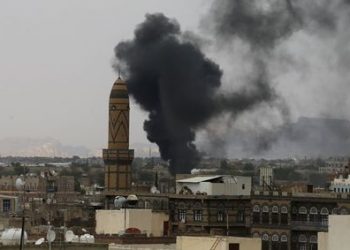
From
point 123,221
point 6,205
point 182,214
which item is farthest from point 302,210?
point 6,205

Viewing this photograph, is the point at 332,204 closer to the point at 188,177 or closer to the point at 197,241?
the point at 188,177

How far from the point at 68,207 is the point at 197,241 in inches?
3020

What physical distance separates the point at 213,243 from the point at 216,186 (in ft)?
122

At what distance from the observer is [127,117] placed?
108 m

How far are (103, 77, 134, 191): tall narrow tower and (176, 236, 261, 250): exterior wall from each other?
183 ft

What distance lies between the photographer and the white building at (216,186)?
86250mm

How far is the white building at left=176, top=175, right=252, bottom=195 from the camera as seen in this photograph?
8625 centimetres

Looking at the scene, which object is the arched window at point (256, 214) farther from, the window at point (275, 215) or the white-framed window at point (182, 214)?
the white-framed window at point (182, 214)

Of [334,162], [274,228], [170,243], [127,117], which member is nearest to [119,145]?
[127,117]

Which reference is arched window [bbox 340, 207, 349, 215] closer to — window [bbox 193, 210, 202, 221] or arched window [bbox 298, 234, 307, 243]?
arched window [bbox 298, 234, 307, 243]

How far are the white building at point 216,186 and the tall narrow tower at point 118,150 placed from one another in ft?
59.3

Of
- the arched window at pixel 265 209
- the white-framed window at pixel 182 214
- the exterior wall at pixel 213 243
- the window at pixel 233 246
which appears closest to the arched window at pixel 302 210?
the arched window at pixel 265 209

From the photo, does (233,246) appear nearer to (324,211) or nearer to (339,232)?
(339,232)

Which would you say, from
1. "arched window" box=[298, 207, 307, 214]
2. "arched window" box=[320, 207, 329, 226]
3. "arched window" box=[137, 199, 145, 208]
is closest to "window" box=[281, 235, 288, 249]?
"arched window" box=[298, 207, 307, 214]
